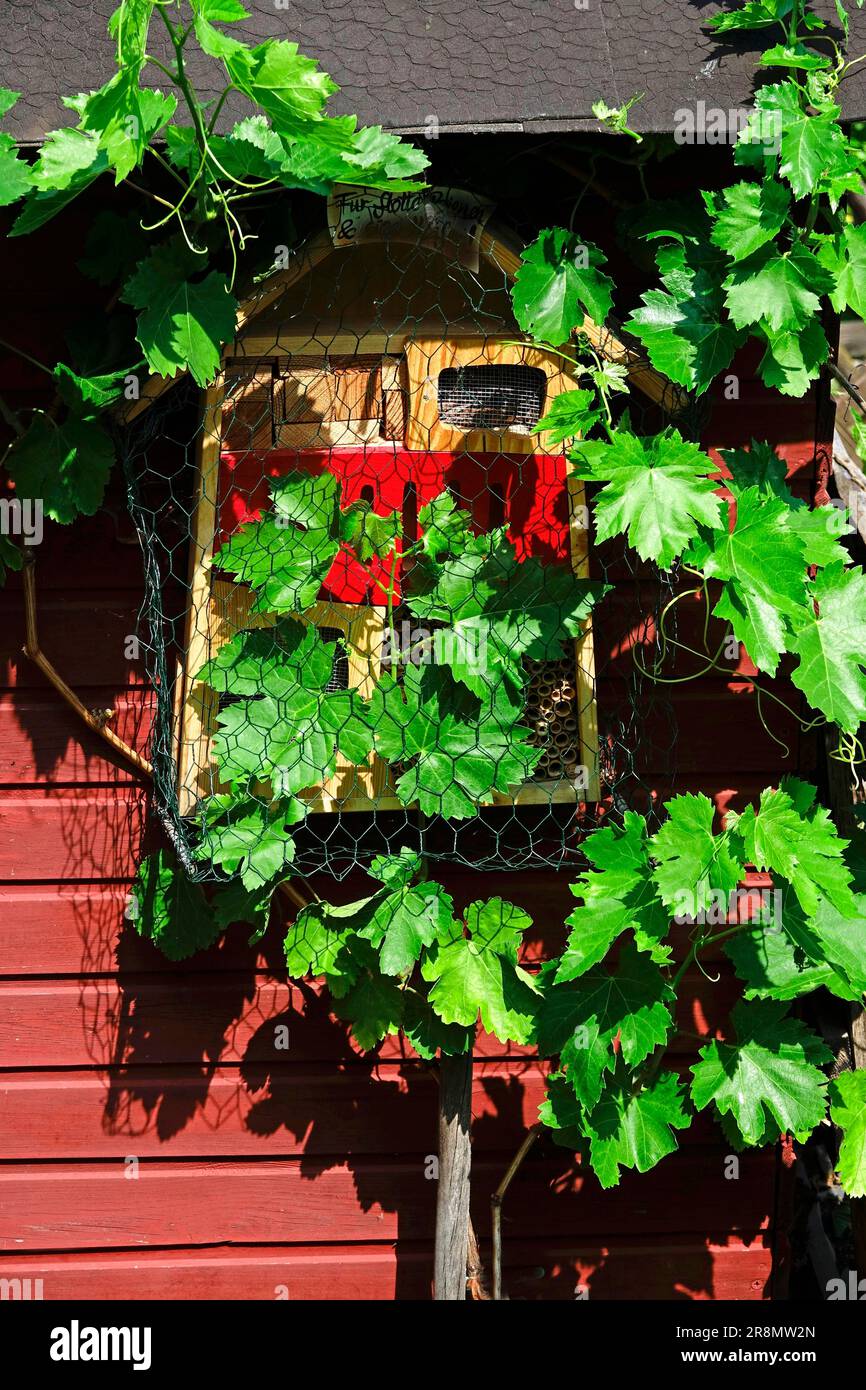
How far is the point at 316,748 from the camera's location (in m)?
2.62

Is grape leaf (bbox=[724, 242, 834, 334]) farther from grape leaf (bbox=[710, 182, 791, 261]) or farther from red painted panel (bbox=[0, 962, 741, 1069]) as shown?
red painted panel (bbox=[0, 962, 741, 1069])

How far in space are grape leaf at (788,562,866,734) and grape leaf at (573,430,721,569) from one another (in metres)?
0.28

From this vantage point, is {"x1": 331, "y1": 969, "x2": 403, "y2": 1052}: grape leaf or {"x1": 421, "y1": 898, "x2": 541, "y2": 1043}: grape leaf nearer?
{"x1": 421, "y1": 898, "x2": 541, "y2": 1043}: grape leaf

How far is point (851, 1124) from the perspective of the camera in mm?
2711

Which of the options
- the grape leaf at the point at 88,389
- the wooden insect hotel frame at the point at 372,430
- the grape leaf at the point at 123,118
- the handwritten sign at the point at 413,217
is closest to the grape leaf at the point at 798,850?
the wooden insect hotel frame at the point at 372,430

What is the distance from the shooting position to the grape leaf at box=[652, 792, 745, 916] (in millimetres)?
2367

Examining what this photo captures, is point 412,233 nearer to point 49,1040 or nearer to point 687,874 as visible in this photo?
point 687,874

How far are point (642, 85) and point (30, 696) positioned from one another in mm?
1846

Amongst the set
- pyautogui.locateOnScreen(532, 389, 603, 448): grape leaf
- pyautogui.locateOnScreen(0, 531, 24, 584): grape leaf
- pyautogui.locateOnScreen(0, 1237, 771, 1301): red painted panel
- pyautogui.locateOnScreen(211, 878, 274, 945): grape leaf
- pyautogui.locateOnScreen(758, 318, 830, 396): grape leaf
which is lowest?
pyautogui.locateOnScreen(0, 1237, 771, 1301): red painted panel

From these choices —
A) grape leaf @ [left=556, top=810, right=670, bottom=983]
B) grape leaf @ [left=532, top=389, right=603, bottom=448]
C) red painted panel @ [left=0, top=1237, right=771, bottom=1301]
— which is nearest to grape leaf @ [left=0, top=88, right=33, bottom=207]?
grape leaf @ [left=532, top=389, right=603, bottom=448]

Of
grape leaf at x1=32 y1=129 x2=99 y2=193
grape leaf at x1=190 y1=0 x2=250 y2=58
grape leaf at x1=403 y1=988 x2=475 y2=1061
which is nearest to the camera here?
grape leaf at x1=190 y1=0 x2=250 y2=58

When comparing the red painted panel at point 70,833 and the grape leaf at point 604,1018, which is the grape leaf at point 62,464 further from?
the grape leaf at point 604,1018

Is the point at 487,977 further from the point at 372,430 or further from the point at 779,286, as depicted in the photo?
the point at 779,286

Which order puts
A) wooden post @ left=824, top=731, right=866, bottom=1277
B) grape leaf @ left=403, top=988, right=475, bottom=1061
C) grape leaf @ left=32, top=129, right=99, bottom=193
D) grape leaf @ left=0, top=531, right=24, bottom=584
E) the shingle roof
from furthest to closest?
wooden post @ left=824, top=731, right=866, bottom=1277, grape leaf @ left=0, top=531, right=24, bottom=584, grape leaf @ left=403, top=988, right=475, bottom=1061, the shingle roof, grape leaf @ left=32, top=129, right=99, bottom=193
